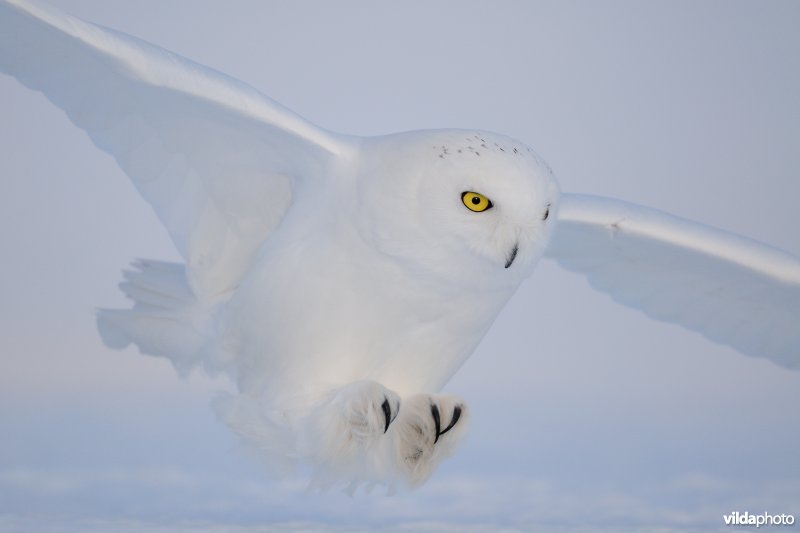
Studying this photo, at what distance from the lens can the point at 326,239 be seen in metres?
4.49

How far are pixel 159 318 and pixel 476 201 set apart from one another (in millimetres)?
1915

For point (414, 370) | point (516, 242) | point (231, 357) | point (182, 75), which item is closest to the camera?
point (516, 242)

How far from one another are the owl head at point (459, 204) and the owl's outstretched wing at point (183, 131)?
358mm

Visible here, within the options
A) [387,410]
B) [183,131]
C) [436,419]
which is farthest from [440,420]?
[183,131]

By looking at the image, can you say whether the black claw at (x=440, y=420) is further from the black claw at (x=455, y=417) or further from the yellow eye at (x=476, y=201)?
the yellow eye at (x=476, y=201)

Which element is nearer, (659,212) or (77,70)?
(77,70)

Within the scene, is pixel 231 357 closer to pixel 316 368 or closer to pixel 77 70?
pixel 316 368

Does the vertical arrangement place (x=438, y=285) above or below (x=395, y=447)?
above

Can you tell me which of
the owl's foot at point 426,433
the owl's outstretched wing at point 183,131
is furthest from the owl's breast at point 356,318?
the owl's outstretched wing at point 183,131

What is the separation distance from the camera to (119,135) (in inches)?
187

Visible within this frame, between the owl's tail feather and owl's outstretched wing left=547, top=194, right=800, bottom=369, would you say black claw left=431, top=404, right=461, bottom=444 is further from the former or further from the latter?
the owl's tail feather

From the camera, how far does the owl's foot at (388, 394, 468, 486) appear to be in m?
4.44

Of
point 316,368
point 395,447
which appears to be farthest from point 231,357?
point 395,447

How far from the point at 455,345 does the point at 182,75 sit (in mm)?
1466
